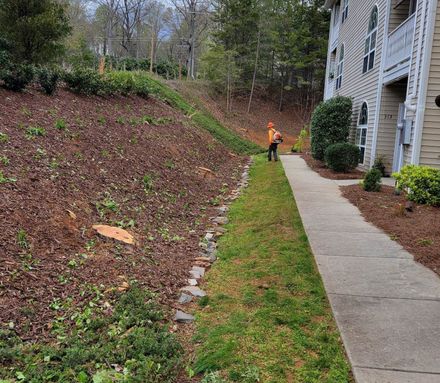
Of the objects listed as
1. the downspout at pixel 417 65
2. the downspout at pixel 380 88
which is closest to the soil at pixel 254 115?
the downspout at pixel 380 88

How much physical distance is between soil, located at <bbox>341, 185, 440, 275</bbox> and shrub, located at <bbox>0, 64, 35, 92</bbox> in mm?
7096

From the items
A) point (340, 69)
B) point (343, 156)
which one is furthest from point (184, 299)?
point (340, 69)

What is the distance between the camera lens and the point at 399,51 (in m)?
10.6

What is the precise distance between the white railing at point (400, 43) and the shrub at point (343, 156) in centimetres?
238

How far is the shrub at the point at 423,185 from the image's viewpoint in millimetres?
7844

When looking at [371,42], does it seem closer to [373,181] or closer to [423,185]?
[373,181]

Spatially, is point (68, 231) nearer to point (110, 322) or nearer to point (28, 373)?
point (110, 322)

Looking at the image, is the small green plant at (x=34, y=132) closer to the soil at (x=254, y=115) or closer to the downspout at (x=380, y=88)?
the downspout at (x=380, y=88)

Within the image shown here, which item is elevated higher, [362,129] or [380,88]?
[380,88]

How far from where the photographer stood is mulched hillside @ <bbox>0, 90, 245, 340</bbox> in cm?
391

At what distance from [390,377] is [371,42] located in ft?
41.4

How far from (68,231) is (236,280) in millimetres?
1970

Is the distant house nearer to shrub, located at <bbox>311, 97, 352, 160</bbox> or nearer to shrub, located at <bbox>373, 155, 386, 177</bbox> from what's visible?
shrub, located at <bbox>373, 155, 386, 177</bbox>

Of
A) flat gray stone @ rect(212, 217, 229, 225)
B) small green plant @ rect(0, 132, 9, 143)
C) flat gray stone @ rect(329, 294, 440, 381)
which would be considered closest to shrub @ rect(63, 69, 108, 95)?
small green plant @ rect(0, 132, 9, 143)
